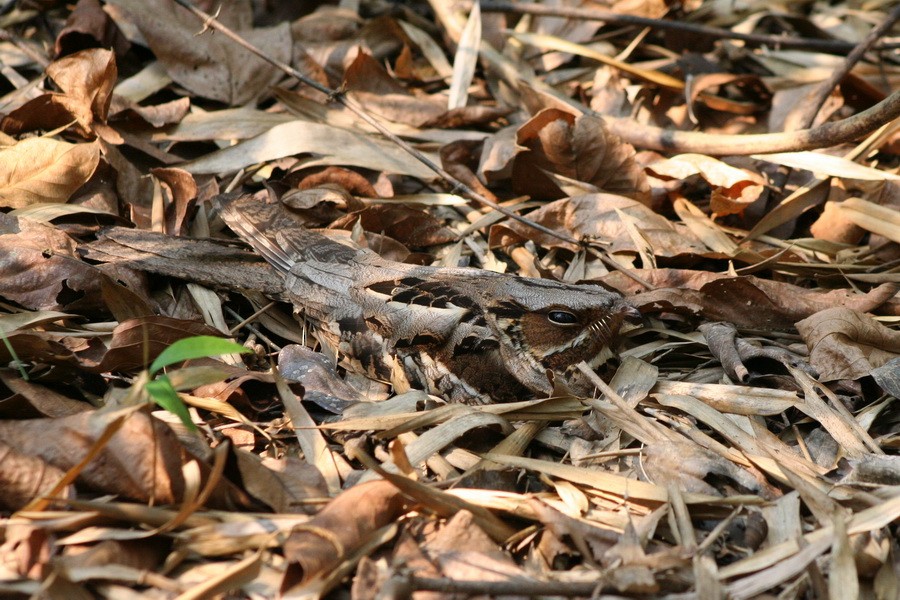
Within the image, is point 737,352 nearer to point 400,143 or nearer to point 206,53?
point 400,143

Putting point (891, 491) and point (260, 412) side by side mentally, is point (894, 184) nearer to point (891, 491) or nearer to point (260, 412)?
point (891, 491)

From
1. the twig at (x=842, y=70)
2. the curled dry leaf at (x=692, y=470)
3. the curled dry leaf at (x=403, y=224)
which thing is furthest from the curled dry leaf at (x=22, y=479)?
the twig at (x=842, y=70)

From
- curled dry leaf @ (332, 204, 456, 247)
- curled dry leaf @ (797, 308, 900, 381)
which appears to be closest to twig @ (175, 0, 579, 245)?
curled dry leaf @ (332, 204, 456, 247)

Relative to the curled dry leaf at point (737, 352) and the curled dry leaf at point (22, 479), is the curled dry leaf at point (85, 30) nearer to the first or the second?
the curled dry leaf at point (22, 479)

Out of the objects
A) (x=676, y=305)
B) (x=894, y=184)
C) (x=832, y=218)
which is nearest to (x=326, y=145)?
(x=676, y=305)

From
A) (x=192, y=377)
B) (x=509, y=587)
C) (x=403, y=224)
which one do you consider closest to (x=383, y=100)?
(x=403, y=224)

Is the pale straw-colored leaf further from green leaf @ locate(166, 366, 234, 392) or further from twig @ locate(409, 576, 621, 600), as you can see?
twig @ locate(409, 576, 621, 600)
